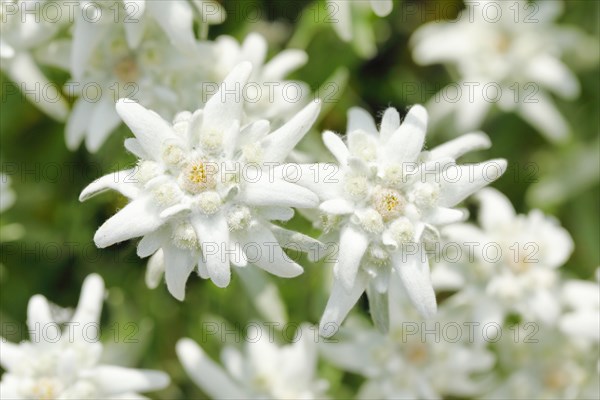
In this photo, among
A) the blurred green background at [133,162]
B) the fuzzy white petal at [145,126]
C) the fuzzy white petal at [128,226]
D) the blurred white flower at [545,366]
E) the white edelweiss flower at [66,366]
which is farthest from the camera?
the blurred green background at [133,162]

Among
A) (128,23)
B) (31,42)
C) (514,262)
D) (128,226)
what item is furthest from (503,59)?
(128,226)

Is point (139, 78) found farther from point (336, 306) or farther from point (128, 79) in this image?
point (336, 306)

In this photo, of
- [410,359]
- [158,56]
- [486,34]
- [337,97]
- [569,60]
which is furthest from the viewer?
→ [569,60]

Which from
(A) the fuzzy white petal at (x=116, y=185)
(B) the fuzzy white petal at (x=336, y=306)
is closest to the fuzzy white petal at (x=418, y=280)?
(B) the fuzzy white petal at (x=336, y=306)

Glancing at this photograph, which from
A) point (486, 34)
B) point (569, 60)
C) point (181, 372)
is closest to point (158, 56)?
point (181, 372)

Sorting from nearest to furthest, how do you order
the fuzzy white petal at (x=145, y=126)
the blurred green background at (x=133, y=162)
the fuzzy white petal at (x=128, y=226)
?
the fuzzy white petal at (x=128, y=226)
the fuzzy white petal at (x=145, y=126)
the blurred green background at (x=133, y=162)

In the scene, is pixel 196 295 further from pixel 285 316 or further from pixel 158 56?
pixel 158 56

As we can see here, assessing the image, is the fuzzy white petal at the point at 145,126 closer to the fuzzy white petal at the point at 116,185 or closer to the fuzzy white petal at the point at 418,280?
the fuzzy white petal at the point at 116,185
